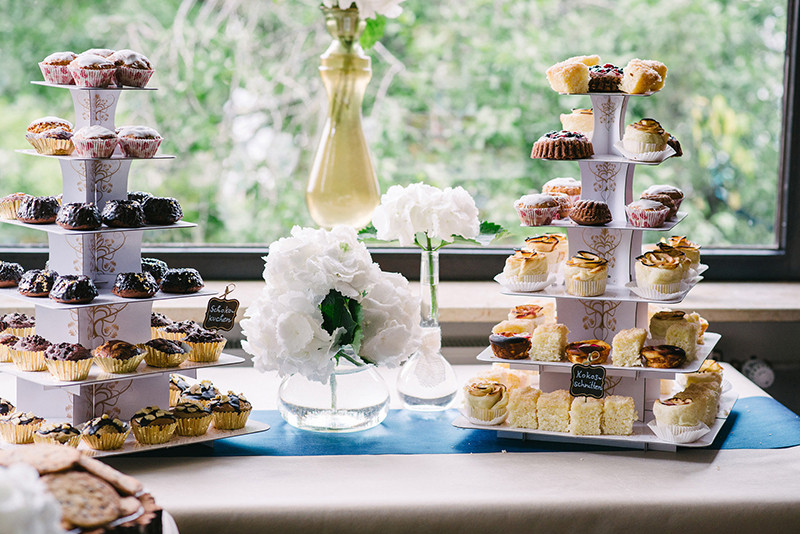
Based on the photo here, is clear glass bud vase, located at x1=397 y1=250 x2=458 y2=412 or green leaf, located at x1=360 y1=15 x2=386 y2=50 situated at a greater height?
green leaf, located at x1=360 y1=15 x2=386 y2=50

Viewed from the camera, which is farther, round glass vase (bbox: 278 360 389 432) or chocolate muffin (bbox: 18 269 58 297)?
round glass vase (bbox: 278 360 389 432)

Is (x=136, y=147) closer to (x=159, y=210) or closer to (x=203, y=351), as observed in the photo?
(x=159, y=210)

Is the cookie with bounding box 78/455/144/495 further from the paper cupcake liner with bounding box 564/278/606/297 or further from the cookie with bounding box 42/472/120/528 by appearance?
the paper cupcake liner with bounding box 564/278/606/297

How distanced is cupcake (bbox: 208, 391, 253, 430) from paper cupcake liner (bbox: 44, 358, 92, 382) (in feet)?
0.75

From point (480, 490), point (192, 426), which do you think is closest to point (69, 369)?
point (192, 426)

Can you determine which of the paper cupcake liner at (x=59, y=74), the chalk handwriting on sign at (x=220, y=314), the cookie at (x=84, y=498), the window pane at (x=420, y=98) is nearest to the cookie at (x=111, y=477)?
the cookie at (x=84, y=498)

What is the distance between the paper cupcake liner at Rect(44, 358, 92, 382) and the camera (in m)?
1.44

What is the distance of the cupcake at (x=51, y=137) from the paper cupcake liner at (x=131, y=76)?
0.13 meters

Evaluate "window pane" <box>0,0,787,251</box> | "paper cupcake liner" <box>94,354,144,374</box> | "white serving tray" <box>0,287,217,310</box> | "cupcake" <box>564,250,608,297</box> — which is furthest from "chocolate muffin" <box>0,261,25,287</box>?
"window pane" <box>0,0,787,251</box>

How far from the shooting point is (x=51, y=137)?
59.5 inches

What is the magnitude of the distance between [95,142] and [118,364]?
0.36 m

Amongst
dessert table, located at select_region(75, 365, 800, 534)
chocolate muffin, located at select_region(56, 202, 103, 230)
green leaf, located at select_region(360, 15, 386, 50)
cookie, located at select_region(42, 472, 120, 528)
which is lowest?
dessert table, located at select_region(75, 365, 800, 534)

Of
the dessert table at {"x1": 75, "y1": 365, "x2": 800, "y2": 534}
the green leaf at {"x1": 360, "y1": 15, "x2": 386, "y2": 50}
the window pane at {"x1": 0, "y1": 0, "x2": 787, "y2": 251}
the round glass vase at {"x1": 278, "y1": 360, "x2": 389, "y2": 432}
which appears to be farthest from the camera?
the window pane at {"x1": 0, "y1": 0, "x2": 787, "y2": 251}

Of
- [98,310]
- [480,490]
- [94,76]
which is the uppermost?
[94,76]
